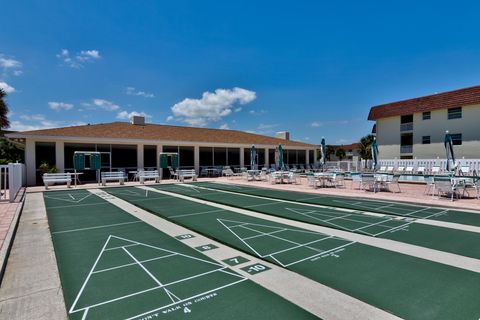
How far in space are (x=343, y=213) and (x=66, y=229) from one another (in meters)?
8.23

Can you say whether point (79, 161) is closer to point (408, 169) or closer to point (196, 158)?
point (196, 158)

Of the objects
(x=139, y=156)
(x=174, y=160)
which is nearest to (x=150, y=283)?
(x=174, y=160)

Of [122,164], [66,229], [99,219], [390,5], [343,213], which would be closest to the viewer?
[66,229]

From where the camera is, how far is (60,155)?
1922 centimetres

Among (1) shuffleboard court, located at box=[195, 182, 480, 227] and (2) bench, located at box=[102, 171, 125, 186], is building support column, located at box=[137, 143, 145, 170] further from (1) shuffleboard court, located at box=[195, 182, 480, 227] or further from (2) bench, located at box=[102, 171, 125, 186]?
(1) shuffleboard court, located at box=[195, 182, 480, 227]

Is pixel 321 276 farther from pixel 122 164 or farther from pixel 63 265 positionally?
pixel 122 164

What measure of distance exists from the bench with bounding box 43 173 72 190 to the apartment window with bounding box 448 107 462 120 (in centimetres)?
3434

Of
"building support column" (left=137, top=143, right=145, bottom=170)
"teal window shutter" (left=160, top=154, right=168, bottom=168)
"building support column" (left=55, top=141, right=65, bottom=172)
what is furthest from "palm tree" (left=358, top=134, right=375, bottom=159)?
"building support column" (left=55, top=141, right=65, bottom=172)

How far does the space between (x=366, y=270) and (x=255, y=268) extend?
5.90ft

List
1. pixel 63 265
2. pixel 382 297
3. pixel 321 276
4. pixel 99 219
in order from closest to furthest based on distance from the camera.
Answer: pixel 382 297 < pixel 321 276 < pixel 63 265 < pixel 99 219

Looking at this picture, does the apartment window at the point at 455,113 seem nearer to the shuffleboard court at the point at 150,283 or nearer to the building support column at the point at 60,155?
the shuffleboard court at the point at 150,283

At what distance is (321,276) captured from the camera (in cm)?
420

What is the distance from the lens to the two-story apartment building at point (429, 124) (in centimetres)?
2633

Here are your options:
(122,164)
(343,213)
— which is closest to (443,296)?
(343,213)
